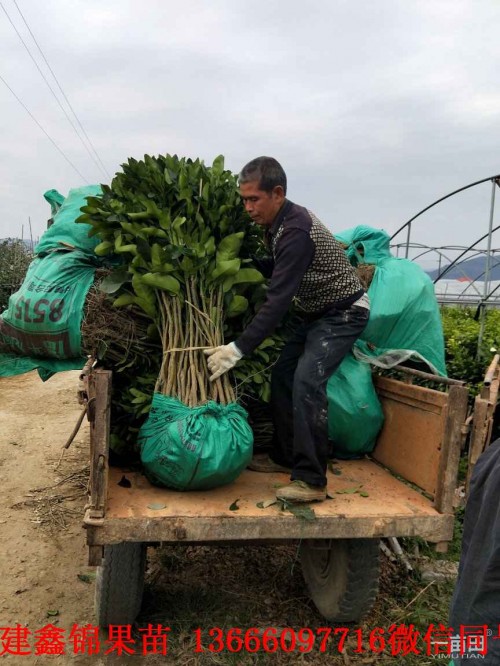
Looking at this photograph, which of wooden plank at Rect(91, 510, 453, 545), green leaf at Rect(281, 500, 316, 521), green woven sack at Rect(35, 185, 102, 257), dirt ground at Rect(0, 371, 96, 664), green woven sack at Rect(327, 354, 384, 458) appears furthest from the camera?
dirt ground at Rect(0, 371, 96, 664)

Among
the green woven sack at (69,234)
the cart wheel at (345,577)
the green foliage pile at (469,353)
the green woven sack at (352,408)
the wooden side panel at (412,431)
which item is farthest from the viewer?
the green foliage pile at (469,353)

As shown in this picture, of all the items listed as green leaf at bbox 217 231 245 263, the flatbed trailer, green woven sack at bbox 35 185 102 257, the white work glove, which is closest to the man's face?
green leaf at bbox 217 231 245 263

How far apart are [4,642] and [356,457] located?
205 cm

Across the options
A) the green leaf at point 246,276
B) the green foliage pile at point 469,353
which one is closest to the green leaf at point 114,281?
the green leaf at point 246,276

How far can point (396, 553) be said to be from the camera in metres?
3.85

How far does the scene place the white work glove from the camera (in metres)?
2.61

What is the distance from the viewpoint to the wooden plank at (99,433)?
229 centimetres

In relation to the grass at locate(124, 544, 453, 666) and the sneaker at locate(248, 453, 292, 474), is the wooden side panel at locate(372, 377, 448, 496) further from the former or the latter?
the grass at locate(124, 544, 453, 666)

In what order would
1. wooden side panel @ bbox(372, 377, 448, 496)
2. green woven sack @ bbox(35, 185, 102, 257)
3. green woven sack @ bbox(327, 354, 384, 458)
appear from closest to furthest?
wooden side panel @ bbox(372, 377, 448, 496) < green woven sack @ bbox(327, 354, 384, 458) < green woven sack @ bbox(35, 185, 102, 257)

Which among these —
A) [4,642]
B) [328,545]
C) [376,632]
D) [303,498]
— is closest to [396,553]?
[376,632]

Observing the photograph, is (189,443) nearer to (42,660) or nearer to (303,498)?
(303,498)

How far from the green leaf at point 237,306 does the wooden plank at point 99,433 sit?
0.79 metres

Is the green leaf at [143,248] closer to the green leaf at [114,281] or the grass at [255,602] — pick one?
the green leaf at [114,281]

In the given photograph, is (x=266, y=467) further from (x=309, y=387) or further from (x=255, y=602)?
(x=255, y=602)
